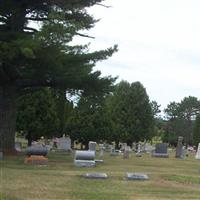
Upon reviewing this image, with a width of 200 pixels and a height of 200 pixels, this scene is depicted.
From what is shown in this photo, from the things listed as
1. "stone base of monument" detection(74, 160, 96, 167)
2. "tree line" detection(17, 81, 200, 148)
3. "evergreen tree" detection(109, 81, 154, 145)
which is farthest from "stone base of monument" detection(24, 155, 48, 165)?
"evergreen tree" detection(109, 81, 154, 145)

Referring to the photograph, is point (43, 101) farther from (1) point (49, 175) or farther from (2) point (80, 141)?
(1) point (49, 175)

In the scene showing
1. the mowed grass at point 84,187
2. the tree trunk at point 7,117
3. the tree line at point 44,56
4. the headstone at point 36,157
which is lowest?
the mowed grass at point 84,187

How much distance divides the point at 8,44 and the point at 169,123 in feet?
365

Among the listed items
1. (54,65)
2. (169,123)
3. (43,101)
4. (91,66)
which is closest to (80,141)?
(43,101)

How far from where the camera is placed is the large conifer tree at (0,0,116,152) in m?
24.4

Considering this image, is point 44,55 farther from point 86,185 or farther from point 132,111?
point 132,111

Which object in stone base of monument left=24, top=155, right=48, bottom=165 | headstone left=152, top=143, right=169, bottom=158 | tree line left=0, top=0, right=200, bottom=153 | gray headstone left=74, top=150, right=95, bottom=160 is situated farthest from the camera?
headstone left=152, top=143, right=169, bottom=158

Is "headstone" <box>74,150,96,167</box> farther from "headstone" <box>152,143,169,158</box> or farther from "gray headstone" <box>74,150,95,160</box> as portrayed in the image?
"headstone" <box>152,143,169,158</box>

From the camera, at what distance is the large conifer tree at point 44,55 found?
24391 millimetres

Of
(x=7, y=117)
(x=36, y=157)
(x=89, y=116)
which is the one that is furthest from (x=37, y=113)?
(x=36, y=157)

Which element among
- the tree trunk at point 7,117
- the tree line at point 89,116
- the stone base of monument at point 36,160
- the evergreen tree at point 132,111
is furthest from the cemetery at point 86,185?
the evergreen tree at point 132,111

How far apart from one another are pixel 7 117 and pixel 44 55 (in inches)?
193

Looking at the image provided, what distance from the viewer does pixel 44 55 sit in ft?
80.6

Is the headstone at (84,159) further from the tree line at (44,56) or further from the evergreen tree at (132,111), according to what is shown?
the evergreen tree at (132,111)
